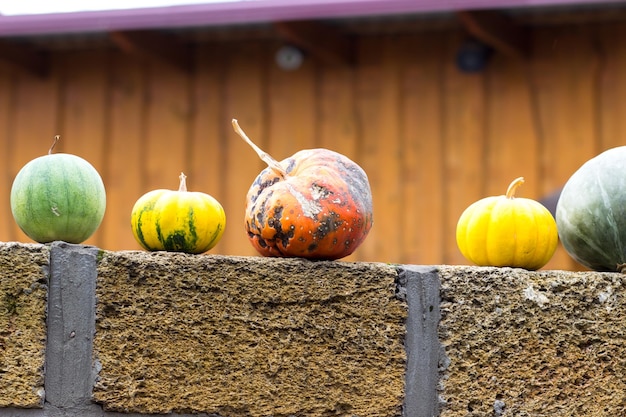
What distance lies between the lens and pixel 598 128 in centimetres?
483

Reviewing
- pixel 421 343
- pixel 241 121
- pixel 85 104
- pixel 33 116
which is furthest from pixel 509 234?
pixel 33 116

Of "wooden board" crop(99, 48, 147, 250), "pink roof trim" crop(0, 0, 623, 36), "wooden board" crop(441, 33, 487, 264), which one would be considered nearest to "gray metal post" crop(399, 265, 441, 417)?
"pink roof trim" crop(0, 0, 623, 36)

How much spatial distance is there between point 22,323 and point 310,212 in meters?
0.59

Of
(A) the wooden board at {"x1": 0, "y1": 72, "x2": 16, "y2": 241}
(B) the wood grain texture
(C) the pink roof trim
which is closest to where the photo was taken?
(C) the pink roof trim

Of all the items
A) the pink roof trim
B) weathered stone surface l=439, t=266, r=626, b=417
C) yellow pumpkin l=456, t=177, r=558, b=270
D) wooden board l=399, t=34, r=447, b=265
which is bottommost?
weathered stone surface l=439, t=266, r=626, b=417

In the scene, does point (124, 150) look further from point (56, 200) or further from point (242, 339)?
point (242, 339)

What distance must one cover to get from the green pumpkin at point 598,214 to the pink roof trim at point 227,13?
2.19 metres

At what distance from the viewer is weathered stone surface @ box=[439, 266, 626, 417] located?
6.41ft

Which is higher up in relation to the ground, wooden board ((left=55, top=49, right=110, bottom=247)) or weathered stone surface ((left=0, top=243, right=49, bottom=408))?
wooden board ((left=55, top=49, right=110, bottom=247))

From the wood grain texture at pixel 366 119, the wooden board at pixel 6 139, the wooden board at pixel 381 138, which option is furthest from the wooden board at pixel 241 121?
the wooden board at pixel 6 139

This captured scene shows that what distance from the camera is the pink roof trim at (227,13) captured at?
4383 mm

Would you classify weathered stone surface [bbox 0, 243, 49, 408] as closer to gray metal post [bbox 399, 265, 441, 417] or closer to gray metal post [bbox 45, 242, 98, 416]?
gray metal post [bbox 45, 242, 98, 416]

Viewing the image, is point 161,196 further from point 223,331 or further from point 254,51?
point 254,51

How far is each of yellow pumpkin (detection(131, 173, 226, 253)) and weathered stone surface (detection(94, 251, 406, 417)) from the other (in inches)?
5.4
